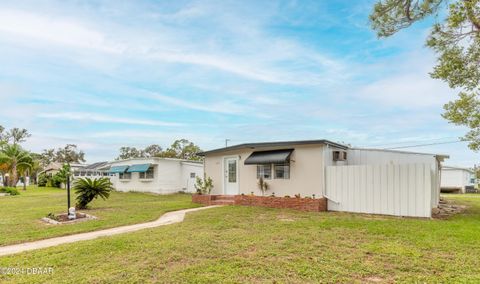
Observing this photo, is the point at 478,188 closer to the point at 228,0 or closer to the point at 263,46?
the point at 263,46

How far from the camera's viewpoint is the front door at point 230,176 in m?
15.9

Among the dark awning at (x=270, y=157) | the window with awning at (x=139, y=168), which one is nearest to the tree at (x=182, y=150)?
the window with awning at (x=139, y=168)

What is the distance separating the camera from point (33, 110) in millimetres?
23062

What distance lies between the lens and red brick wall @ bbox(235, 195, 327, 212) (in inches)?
478

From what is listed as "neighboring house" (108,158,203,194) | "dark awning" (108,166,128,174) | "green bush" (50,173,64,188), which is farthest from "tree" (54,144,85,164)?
"neighboring house" (108,158,203,194)

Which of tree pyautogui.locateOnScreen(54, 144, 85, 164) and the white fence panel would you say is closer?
the white fence panel

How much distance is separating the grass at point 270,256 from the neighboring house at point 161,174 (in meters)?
16.3

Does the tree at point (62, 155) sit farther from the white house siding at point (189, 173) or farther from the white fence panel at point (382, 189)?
the white fence panel at point (382, 189)

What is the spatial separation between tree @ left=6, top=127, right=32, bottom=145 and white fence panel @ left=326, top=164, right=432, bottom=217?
52281mm

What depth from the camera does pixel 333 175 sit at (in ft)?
40.4

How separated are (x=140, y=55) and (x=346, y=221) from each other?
1121cm

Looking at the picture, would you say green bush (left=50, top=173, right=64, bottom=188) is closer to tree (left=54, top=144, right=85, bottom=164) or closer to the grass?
tree (left=54, top=144, right=85, bottom=164)

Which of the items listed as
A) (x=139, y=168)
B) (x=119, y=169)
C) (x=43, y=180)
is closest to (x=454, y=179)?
(x=139, y=168)

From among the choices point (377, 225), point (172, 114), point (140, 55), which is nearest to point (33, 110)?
point (172, 114)
